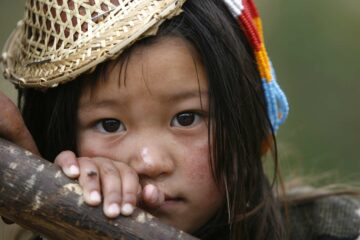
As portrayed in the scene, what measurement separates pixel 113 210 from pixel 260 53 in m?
0.82

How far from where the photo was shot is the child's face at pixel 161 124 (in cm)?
192

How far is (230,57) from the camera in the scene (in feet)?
6.81

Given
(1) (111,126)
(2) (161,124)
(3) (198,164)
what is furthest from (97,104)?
(3) (198,164)

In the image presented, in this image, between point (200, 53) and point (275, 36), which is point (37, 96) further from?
point (275, 36)

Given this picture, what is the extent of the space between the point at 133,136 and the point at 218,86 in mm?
Result: 250

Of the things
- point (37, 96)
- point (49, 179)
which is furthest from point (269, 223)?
point (49, 179)

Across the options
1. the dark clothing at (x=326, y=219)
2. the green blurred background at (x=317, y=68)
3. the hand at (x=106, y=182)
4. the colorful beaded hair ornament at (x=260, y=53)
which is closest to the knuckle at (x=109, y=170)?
the hand at (x=106, y=182)

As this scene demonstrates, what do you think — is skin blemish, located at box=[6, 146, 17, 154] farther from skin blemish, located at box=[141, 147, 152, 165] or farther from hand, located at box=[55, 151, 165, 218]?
skin blemish, located at box=[141, 147, 152, 165]

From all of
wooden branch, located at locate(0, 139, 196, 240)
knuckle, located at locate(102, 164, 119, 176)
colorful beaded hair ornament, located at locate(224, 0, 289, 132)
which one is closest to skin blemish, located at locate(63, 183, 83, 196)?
wooden branch, located at locate(0, 139, 196, 240)

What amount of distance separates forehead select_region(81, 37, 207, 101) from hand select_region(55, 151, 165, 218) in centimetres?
22

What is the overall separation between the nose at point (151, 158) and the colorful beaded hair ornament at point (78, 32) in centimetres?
22

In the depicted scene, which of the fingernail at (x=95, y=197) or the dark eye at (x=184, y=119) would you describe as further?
the dark eye at (x=184, y=119)

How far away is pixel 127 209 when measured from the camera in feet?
5.17

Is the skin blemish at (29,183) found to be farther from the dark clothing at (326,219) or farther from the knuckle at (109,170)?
the dark clothing at (326,219)
